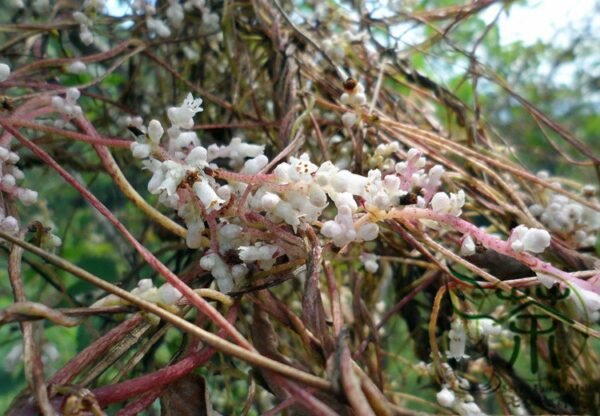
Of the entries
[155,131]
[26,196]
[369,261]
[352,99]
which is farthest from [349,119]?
[26,196]

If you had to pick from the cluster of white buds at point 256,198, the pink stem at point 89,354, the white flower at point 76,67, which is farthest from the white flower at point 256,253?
the white flower at point 76,67

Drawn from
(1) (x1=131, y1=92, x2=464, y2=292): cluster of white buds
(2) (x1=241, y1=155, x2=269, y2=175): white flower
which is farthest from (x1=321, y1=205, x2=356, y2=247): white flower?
(2) (x1=241, y1=155, x2=269, y2=175): white flower

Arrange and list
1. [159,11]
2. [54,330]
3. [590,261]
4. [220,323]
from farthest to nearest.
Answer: [54,330] → [159,11] → [590,261] → [220,323]

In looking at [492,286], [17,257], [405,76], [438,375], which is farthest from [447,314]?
[17,257]

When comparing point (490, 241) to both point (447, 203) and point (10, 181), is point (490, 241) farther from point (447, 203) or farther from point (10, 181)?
point (10, 181)

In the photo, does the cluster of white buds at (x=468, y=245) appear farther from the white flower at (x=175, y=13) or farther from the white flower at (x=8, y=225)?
the white flower at (x=175, y=13)

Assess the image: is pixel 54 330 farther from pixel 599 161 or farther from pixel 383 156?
pixel 599 161
